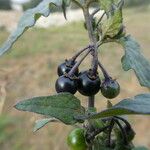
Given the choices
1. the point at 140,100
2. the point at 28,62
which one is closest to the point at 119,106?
the point at 140,100

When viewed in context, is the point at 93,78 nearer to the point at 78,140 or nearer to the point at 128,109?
the point at 78,140

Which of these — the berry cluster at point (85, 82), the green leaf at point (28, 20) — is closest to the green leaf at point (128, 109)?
the berry cluster at point (85, 82)

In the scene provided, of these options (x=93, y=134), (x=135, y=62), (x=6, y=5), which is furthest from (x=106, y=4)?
(x=6, y=5)

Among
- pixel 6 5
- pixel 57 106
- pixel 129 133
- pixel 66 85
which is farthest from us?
pixel 6 5

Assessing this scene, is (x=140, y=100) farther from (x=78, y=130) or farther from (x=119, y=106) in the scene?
(x=78, y=130)

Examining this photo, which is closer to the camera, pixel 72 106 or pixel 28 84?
pixel 72 106

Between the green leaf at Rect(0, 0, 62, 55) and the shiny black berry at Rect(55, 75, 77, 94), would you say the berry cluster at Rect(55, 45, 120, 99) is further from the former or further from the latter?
the green leaf at Rect(0, 0, 62, 55)

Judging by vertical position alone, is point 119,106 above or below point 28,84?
below
